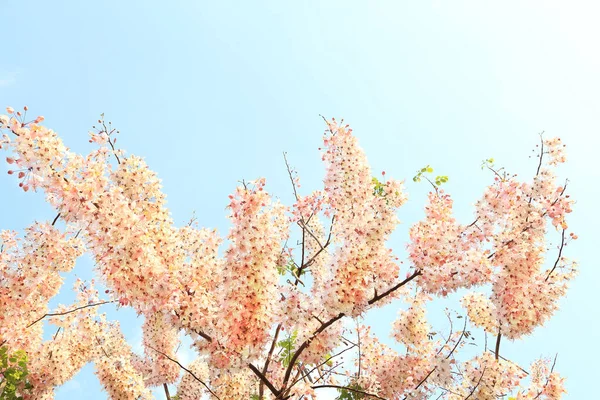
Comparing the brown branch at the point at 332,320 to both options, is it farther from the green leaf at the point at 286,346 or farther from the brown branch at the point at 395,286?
the green leaf at the point at 286,346

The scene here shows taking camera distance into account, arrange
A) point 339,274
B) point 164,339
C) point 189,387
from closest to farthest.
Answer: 1. point 339,274
2. point 164,339
3. point 189,387

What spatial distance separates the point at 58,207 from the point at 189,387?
585cm

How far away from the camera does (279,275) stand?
5.15m

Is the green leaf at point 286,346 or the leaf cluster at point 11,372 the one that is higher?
the green leaf at point 286,346

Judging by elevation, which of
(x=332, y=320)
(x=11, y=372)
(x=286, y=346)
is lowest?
(x=11, y=372)

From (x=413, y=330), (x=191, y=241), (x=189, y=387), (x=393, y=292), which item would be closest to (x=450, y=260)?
(x=393, y=292)

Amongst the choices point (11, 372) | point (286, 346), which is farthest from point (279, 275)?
point (11, 372)

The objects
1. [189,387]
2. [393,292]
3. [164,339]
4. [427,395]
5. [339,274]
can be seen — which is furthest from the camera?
[189,387]

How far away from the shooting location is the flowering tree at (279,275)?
4.58 metres

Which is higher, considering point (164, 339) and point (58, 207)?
point (164, 339)

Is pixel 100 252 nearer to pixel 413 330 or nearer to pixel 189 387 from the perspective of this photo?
pixel 413 330

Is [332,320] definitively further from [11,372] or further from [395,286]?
[11,372]

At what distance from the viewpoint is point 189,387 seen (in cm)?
933

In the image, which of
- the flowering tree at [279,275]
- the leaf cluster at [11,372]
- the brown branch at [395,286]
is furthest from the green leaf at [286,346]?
the leaf cluster at [11,372]
